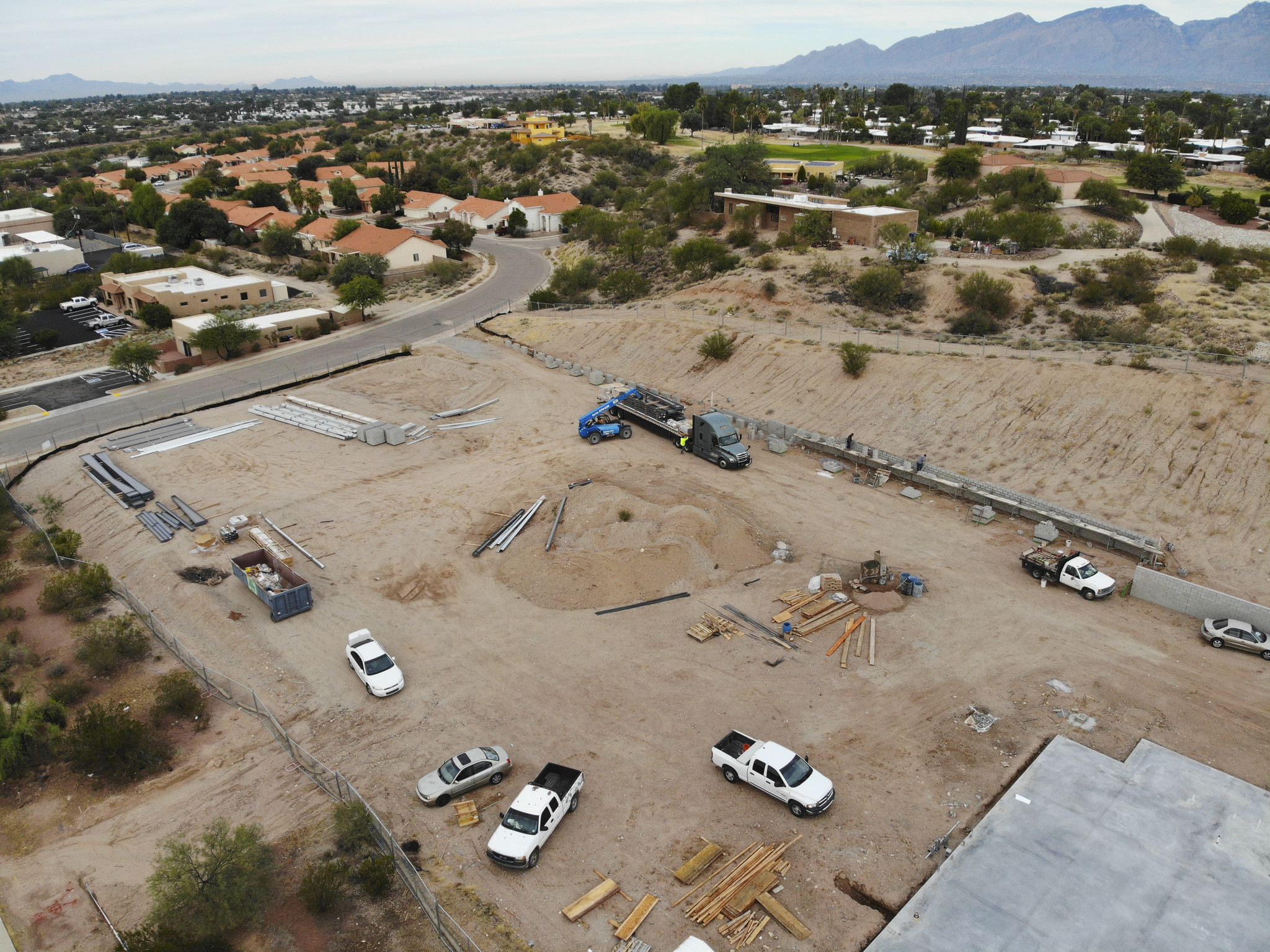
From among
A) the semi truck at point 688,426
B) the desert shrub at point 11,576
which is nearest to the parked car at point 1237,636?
the semi truck at point 688,426

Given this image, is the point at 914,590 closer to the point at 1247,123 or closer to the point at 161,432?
the point at 161,432

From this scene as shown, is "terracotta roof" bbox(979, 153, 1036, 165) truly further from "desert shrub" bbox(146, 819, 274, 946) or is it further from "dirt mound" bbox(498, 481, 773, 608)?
"desert shrub" bbox(146, 819, 274, 946)

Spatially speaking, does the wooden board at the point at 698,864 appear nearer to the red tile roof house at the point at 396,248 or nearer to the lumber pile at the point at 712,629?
the lumber pile at the point at 712,629

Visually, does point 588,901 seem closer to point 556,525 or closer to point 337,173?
point 556,525

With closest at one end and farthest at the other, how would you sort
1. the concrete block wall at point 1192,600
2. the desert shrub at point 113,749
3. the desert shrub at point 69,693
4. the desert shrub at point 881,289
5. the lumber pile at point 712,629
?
the desert shrub at point 113,749 < the desert shrub at point 69,693 < the concrete block wall at point 1192,600 < the lumber pile at point 712,629 < the desert shrub at point 881,289

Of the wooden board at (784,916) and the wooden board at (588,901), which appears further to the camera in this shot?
the wooden board at (588,901)

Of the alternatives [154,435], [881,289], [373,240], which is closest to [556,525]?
[154,435]

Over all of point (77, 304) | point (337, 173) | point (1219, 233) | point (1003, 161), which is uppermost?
point (1003, 161)
